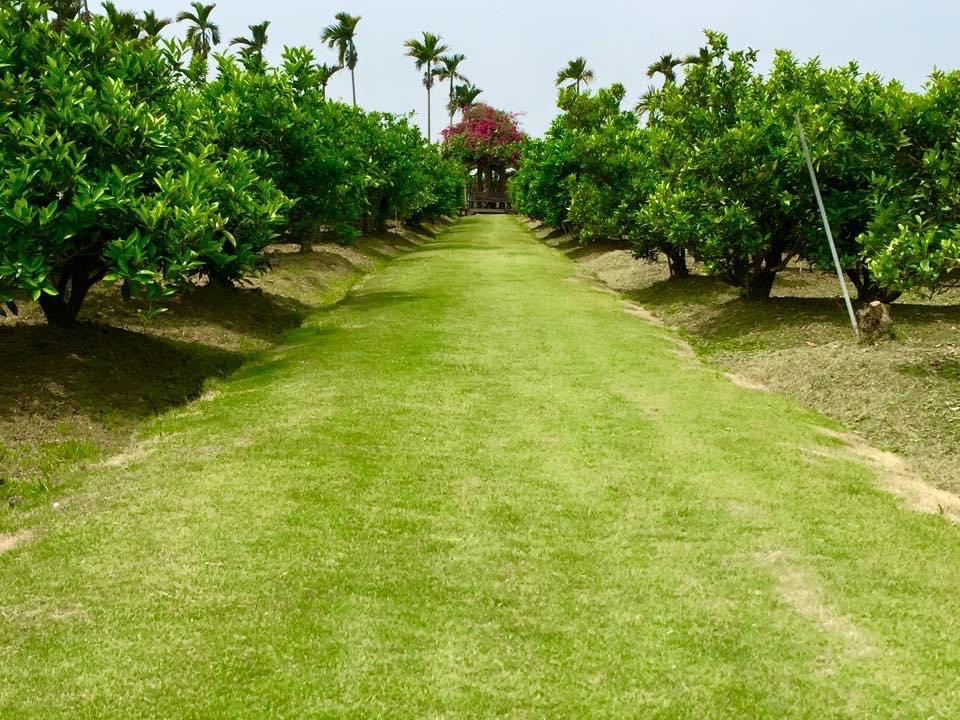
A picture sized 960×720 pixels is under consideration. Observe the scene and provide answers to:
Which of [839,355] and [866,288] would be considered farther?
[866,288]

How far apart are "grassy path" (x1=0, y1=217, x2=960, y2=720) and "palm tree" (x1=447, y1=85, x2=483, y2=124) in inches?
4226

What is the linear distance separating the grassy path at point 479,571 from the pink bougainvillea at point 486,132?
100 metres

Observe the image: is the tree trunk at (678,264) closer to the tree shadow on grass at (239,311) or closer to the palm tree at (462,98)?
the tree shadow on grass at (239,311)

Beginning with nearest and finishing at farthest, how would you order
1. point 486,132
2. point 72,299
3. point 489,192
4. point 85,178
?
point 85,178, point 72,299, point 486,132, point 489,192

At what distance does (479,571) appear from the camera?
7301mm

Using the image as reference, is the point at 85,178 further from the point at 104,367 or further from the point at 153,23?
the point at 153,23

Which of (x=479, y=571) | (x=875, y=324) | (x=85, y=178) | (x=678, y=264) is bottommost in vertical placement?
(x=479, y=571)

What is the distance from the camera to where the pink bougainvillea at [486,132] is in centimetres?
10912

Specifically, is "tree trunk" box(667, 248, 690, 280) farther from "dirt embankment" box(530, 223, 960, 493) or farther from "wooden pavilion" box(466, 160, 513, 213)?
"wooden pavilion" box(466, 160, 513, 213)

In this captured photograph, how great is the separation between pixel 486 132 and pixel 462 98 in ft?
29.5

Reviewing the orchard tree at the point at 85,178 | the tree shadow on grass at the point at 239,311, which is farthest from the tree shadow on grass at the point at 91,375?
the tree shadow on grass at the point at 239,311

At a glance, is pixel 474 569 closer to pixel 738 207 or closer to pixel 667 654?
pixel 667 654

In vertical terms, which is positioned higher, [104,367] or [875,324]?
[875,324]

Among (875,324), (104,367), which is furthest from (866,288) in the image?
(104,367)
